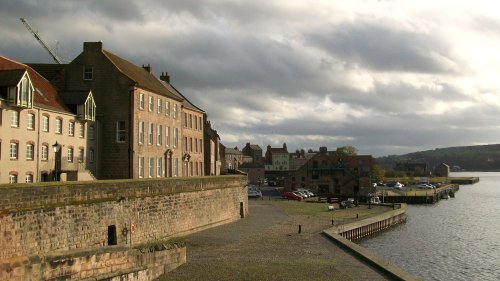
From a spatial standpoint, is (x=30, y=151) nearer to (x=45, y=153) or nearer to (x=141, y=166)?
(x=45, y=153)

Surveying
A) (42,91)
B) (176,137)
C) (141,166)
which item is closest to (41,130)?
(42,91)

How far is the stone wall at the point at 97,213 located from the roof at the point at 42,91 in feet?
36.1

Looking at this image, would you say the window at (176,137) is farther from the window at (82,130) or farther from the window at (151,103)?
the window at (82,130)

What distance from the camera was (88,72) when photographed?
45406 mm

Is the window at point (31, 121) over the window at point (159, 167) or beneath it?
over

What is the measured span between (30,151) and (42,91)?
6.09 m

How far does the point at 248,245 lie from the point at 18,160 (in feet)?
56.1

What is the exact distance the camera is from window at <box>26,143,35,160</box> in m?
36.1

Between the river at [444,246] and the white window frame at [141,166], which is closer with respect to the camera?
the river at [444,246]

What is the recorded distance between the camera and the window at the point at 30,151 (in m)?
36.1

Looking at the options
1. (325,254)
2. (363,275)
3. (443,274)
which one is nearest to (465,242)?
(443,274)

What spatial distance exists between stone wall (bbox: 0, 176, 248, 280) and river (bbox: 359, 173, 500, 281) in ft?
56.7

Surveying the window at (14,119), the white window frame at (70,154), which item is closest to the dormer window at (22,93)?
the window at (14,119)

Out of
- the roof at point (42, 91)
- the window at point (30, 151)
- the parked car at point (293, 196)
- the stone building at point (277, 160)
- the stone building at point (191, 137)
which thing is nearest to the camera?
the window at point (30, 151)
